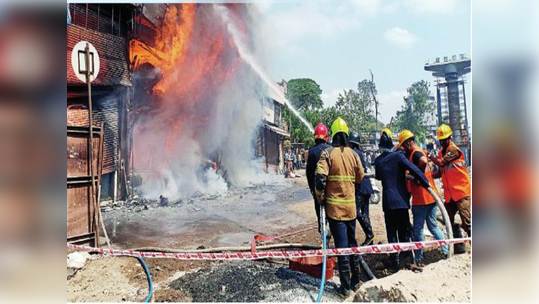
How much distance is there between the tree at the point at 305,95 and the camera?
1138 inches

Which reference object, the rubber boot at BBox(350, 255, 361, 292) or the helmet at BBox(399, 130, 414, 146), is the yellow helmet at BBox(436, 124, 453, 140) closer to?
the helmet at BBox(399, 130, 414, 146)

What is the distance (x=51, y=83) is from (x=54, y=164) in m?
0.70

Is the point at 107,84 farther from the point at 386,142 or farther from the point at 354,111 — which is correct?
the point at 354,111

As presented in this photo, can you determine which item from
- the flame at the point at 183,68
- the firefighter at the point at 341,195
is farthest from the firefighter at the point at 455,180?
the flame at the point at 183,68

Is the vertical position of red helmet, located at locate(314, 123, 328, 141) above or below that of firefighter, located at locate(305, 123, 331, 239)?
above

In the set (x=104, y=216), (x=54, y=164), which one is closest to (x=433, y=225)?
(x=54, y=164)

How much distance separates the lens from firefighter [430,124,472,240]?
4.61 meters

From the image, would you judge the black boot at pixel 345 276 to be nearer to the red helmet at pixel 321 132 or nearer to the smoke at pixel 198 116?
the red helmet at pixel 321 132

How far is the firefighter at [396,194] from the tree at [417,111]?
83.4 ft

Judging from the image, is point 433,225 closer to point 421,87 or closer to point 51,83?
point 51,83

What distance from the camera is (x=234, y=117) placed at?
16.7m

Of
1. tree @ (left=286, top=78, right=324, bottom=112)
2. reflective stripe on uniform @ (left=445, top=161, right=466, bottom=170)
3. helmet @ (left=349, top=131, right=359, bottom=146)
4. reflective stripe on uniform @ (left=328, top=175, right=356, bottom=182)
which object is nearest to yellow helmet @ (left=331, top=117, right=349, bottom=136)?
reflective stripe on uniform @ (left=328, top=175, right=356, bottom=182)

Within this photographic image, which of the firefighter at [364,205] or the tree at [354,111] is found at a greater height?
the tree at [354,111]

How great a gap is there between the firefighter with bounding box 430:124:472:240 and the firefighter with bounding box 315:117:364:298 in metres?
1.58
